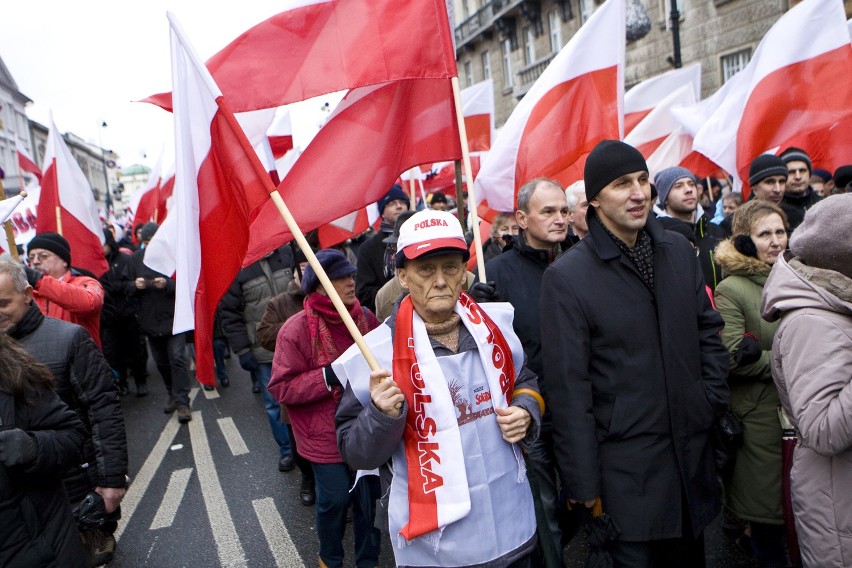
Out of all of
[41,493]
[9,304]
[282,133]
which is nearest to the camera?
[41,493]

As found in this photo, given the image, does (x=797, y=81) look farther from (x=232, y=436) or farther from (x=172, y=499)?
(x=232, y=436)

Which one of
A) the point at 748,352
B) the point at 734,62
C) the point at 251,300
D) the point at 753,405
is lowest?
the point at 753,405

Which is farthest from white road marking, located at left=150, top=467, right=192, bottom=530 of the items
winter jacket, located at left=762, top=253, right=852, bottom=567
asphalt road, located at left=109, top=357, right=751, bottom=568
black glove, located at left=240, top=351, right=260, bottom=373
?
winter jacket, located at left=762, top=253, right=852, bottom=567

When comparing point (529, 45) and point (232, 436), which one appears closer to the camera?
point (232, 436)

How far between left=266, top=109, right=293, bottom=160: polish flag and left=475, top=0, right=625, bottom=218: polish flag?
3627mm

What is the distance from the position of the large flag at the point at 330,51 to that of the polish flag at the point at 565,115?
1.56 metres

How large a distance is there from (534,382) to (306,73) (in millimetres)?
1635

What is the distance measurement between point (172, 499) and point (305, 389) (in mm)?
2572

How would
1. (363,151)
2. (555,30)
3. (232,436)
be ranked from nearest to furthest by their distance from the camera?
(363,151)
(232,436)
(555,30)

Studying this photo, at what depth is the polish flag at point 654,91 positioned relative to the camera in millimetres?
8150

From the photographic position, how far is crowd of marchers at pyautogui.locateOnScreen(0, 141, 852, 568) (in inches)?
92.0

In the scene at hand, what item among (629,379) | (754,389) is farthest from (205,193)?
(754,389)

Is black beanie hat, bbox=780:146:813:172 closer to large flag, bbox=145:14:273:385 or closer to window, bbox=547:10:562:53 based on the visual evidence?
large flag, bbox=145:14:273:385

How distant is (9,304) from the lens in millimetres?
3213
